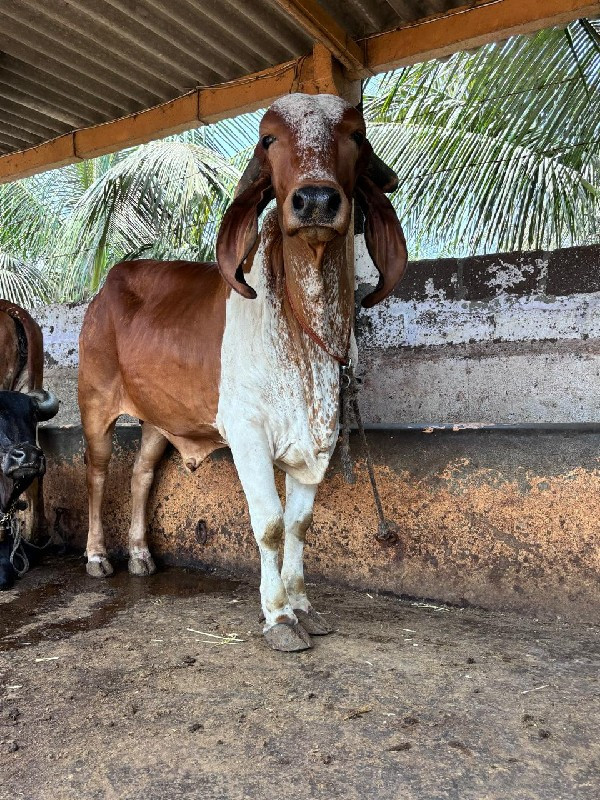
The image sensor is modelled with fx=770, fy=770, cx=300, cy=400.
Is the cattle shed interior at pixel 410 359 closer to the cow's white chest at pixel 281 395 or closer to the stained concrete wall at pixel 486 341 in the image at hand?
the stained concrete wall at pixel 486 341

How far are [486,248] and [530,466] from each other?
7.38m

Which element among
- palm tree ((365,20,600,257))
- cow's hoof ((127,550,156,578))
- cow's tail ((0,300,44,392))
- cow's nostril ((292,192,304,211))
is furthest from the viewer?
palm tree ((365,20,600,257))

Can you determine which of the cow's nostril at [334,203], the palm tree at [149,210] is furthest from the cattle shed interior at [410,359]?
the palm tree at [149,210]

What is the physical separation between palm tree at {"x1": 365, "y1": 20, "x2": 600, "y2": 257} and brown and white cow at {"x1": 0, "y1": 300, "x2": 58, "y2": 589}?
4.18 meters

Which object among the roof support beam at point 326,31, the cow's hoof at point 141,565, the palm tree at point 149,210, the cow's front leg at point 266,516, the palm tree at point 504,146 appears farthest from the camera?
the palm tree at point 149,210

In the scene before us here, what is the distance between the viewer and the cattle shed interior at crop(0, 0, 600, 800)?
6.64 feet

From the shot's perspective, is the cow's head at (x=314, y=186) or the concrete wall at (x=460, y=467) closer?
the cow's head at (x=314, y=186)

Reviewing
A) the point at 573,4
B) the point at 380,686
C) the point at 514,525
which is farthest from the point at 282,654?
the point at 573,4

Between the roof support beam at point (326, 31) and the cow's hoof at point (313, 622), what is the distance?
2712 millimetres

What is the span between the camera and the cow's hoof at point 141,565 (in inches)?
161

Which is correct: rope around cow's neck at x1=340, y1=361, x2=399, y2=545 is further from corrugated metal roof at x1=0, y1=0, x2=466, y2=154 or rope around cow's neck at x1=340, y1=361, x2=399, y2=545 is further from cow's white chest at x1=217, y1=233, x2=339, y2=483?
corrugated metal roof at x1=0, y1=0, x2=466, y2=154

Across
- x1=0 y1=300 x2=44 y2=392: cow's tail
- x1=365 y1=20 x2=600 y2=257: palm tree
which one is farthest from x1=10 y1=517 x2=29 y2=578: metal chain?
x1=365 y1=20 x2=600 y2=257: palm tree

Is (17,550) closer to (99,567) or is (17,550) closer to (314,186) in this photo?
(99,567)

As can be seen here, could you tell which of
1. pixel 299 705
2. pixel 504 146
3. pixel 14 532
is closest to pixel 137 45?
pixel 14 532
